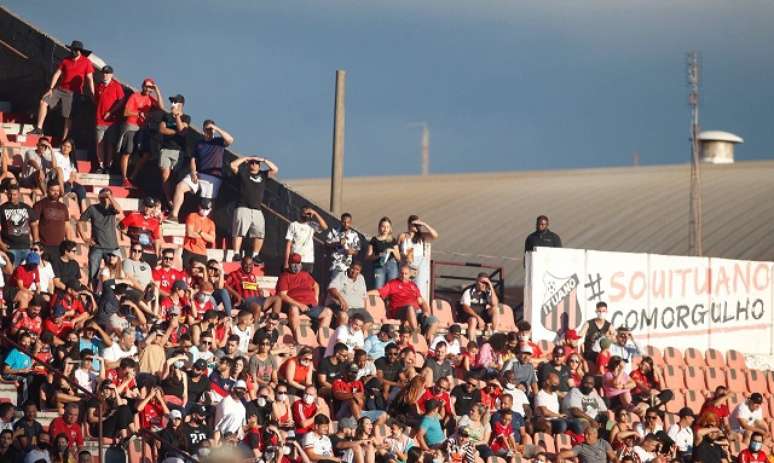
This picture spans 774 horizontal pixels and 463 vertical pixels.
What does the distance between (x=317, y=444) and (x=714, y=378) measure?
393 inches

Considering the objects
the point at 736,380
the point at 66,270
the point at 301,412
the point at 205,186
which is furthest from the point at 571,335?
the point at 66,270

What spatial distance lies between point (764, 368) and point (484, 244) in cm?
1381

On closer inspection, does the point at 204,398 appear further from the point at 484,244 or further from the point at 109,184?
the point at 484,244

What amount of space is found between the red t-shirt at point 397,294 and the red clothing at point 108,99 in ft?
15.0

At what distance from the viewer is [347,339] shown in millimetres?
19875

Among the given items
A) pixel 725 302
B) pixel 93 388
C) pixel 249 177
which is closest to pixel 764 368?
pixel 725 302

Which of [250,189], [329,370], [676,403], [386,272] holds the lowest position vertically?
[676,403]

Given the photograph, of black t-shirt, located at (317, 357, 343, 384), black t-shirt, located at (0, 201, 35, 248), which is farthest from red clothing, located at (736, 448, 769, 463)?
black t-shirt, located at (0, 201, 35, 248)

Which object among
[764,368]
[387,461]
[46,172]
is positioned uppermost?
[46,172]

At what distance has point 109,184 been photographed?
22.5m

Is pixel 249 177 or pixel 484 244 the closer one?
pixel 249 177

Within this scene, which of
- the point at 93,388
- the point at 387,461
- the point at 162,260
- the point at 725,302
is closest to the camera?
the point at 93,388

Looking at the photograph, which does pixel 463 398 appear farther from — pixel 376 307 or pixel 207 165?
pixel 207 165

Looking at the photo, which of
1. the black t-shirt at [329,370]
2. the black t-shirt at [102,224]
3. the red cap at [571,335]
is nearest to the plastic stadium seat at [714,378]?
the red cap at [571,335]
